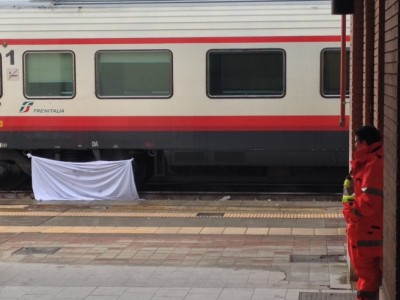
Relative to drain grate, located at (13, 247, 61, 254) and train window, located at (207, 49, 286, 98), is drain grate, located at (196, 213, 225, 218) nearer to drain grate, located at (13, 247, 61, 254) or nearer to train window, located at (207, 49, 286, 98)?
drain grate, located at (13, 247, 61, 254)

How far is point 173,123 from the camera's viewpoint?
12.8m

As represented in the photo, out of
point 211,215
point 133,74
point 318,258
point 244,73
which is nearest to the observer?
point 318,258

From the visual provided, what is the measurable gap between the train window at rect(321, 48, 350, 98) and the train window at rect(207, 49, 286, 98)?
706 mm

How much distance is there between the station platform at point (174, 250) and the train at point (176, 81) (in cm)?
122

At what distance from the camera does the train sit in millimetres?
12469

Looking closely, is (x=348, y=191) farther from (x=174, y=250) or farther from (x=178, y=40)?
(x=178, y=40)

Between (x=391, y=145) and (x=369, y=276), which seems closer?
(x=391, y=145)

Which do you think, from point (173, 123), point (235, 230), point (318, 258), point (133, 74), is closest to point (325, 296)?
point (318, 258)

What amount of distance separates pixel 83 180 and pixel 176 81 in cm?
237

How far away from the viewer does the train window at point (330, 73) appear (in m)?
12.4

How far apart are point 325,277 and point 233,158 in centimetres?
589

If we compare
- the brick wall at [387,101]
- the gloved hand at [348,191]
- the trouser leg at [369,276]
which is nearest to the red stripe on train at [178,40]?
the brick wall at [387,101]

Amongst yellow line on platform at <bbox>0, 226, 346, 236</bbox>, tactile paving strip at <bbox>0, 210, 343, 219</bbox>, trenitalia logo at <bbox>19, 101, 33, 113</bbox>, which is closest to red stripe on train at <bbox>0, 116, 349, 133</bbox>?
trenitalia logo at <bbox>19, 101, 33, 113</bbox>

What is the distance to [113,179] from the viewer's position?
12234 mm
